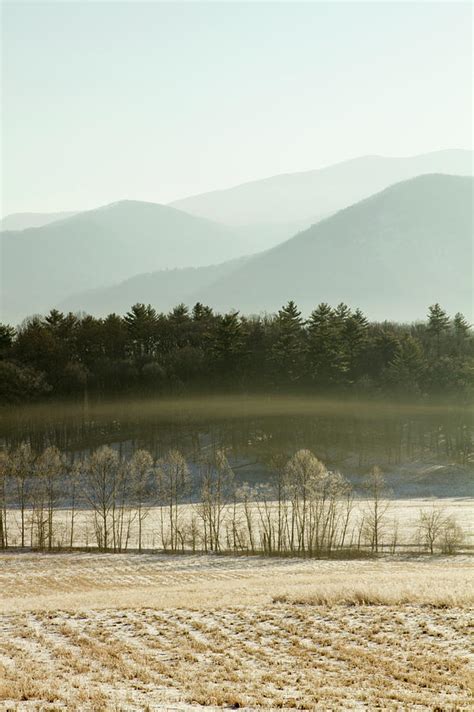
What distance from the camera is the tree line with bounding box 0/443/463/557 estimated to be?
70438 millimetres

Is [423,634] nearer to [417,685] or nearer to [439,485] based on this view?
[417,685]

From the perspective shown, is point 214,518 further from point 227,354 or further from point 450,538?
point 227,354

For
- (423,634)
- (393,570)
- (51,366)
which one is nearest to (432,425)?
(51,366)

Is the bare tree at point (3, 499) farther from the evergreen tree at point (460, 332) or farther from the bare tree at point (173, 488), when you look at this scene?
the evergreen tree at point (460, 332)

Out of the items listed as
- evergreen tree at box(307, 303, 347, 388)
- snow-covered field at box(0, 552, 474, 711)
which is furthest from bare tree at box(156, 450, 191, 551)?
snow-covered field at box(0, 552, 474, 711)

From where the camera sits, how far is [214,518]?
7569 centimetres

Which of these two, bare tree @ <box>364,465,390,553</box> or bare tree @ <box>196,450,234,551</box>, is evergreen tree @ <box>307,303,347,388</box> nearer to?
bare tree @ <box>196,450,234,551</box>

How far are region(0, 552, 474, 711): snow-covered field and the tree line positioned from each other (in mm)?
31754

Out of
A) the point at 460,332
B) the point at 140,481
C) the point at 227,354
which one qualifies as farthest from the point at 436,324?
the point at 140,481

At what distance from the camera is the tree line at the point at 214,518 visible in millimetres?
70438

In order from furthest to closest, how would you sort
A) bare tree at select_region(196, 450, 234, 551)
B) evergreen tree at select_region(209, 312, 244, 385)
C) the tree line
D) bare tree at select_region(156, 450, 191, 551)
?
1. evergreen tree at select_region(209, 312, 244, 385)
2. bare tree at select_region(156, 450, 191, 551)
3. bare tree at select_region(196, 450, 234, 551)
4. the tree line

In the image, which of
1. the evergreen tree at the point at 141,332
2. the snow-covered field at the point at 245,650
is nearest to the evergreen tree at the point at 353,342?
the evergreen tree at the point at 141,332

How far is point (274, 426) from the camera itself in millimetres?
123438

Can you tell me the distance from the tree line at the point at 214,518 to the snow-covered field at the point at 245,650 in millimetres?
31754
